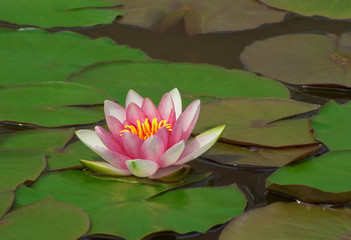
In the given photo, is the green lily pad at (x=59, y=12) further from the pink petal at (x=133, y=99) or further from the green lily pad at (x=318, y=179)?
the green lily pad at (x=318, y=179)

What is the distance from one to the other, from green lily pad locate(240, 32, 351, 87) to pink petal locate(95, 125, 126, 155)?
2.79ft

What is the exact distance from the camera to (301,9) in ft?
10.0

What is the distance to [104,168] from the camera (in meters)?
1.86

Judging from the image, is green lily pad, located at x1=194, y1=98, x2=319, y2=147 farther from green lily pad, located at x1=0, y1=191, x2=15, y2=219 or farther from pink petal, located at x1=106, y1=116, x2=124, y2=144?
green lily pad, located at x1=0, y1=191, x2=15, y2=219

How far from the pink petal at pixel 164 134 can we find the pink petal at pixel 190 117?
0.27ft

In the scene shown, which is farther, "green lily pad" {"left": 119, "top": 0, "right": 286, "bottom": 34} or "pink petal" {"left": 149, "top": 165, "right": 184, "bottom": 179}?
"green lily pad" {"left": 119, "top": 0, "right": 286, "bottom": 34}

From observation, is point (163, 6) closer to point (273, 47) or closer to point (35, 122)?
point (273, 47)

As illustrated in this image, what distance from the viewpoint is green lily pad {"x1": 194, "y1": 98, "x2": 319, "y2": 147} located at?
2.03 metres

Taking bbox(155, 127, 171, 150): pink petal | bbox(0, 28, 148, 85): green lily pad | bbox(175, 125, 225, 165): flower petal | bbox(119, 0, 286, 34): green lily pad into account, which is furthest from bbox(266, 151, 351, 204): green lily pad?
bbox(119, 0, 286, 34): green lily pad

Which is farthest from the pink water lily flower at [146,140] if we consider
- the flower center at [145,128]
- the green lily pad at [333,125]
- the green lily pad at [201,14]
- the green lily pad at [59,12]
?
the green lily pad at [59,12]

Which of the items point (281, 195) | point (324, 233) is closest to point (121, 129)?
point (281, 195)

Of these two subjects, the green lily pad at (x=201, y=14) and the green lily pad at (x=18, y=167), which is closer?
the green lily pad at (x=18, y=167)

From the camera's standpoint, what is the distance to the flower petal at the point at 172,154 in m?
1.80

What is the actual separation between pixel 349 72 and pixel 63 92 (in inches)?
41.3
